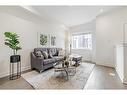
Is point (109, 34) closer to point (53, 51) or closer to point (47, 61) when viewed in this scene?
point (53, 51)

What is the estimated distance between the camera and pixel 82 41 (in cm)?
771

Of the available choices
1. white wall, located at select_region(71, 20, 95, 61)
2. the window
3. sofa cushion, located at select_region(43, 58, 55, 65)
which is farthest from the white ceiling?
sofa cushion, located at select_region(43, 58, 55, 65)

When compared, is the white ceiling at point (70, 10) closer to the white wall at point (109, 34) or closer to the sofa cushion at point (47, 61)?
the white wall at point (109, 34)

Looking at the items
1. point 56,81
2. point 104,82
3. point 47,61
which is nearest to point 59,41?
point 47,61

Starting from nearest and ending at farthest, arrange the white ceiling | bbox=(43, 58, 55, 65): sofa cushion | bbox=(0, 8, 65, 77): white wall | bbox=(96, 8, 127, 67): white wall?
bbox=(0, 8, 65, 77): white wall → bbox=(43, 58, 55, 65): sofa cushion → the white ceiling → bbox=(96, 8, 127, 67): white wall

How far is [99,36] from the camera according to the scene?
19.0 ft

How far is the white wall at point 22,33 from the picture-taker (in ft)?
11.8

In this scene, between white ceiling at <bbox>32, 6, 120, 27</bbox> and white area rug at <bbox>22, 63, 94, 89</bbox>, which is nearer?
white area rug at <bbox>22, 63, 94, 89</bbox>

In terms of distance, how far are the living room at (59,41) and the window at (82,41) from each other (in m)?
0.07

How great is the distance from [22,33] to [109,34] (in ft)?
14.5

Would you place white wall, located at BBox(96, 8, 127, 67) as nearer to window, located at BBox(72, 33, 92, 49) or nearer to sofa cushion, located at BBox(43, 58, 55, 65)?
window, located at BBox(72, 33, 92, 49)

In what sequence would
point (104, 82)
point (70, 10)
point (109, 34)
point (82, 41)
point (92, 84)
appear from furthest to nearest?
1. point (82, 41)
2. point (109, 34)
3. point (70, 10)
4. point (104, 82)
5. point (92, 84)

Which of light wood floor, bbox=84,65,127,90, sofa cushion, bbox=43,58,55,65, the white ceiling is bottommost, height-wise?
light wood floor, bbox=84,65,127,90

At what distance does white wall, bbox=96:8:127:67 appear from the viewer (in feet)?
16.1
